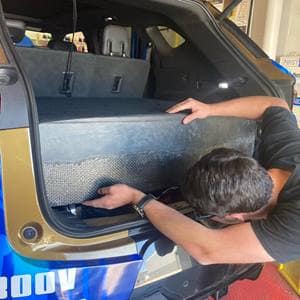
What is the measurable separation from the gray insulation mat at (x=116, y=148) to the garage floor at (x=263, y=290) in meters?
1.08

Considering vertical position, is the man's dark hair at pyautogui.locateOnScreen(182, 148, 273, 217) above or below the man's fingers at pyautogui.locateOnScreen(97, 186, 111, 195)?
above

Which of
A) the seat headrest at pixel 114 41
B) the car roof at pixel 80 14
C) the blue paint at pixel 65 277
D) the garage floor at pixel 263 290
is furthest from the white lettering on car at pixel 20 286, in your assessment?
the garage floor at pixel 263 290

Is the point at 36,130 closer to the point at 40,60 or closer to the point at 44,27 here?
the point at 40,60

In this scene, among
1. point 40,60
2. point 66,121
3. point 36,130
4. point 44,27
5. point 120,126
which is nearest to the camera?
point 36,130

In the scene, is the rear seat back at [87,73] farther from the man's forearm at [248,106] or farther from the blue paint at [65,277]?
the blue paint at [65,277]

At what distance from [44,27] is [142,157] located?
2304 mm

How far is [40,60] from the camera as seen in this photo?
1.47 metres

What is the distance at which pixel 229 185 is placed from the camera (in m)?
0.97

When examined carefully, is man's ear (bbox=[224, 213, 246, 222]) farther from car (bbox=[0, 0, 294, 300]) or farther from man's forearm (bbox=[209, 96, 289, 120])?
man's forearm (bbox=[209, 96, 289, 120])

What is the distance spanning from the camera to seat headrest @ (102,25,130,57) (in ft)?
5.83

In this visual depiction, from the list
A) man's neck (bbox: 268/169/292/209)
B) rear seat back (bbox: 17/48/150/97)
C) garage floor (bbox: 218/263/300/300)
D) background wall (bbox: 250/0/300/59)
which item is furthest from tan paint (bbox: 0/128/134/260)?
background wall (bbox: 250/0/300/59)

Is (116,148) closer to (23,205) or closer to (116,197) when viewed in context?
(116,197)

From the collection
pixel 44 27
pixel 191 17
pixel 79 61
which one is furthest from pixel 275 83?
pixel 44 27

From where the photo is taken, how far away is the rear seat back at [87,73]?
148 centimetres
